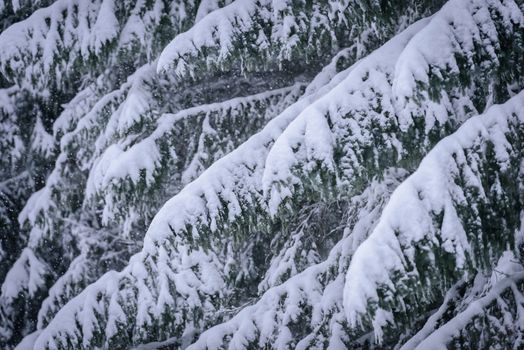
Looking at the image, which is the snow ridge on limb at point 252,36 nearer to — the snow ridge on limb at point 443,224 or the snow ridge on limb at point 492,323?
the snow ridge on limb at point 443,224

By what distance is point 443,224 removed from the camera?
238cm

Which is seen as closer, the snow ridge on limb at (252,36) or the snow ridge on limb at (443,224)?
the snow ridge on limb at (443,224)

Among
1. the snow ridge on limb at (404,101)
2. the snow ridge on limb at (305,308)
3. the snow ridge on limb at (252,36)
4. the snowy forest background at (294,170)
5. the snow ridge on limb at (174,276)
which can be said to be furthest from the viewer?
the snow ridge on limb at (305,308)

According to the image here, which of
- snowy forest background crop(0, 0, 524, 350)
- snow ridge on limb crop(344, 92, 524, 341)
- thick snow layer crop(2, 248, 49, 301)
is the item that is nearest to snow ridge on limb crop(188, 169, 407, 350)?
snowy forest background crop(0, 0, 524, 350)

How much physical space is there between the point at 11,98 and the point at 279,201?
6.42 meters

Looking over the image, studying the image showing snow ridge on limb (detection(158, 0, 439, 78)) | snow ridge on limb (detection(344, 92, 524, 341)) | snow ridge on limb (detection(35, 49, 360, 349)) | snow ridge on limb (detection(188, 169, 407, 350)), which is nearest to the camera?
snow ridge on limb (detection(344, 92, 524, 341))

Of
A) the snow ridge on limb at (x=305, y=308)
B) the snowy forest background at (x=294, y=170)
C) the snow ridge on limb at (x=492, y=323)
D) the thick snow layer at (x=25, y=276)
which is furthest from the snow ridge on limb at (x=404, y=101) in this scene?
the thick snow layer at (x=25, y=276)

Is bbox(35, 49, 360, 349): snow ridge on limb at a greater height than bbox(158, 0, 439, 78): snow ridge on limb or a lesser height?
lesser

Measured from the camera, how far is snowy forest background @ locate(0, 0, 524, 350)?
244 cm

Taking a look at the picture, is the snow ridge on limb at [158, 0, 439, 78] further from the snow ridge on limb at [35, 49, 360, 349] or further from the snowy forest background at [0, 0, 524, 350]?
the snow ridge on limb at [35, 49, 360, 349]

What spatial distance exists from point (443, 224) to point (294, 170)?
802 mm

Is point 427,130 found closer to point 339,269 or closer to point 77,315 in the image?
point 339,269

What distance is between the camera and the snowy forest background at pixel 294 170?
7.99 feet

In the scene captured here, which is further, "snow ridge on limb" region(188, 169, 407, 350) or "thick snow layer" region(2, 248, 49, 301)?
"thick snow layer" region(2, 248, 49, 301)
